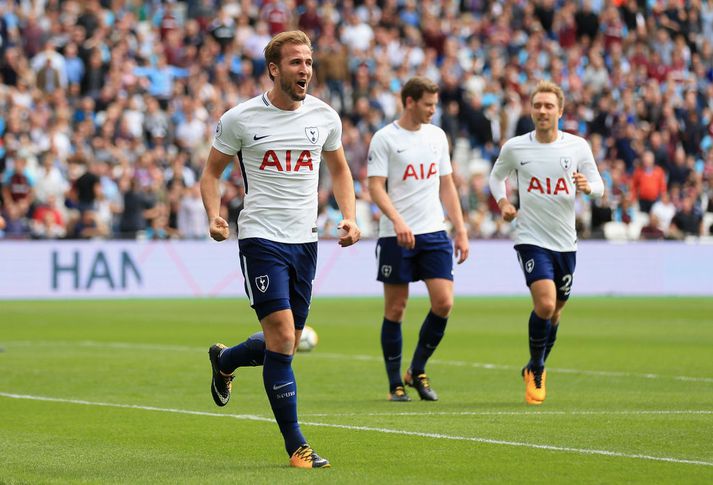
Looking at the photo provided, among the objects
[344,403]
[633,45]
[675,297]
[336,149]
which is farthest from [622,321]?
[633,45]

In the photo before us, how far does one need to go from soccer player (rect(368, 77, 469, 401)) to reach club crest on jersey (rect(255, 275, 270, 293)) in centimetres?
409

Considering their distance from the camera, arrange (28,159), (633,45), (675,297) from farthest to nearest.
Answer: (633,45), (675,297), (28,159)

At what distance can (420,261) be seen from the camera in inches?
513

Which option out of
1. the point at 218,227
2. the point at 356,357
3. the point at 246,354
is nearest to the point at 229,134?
the point at 218,227

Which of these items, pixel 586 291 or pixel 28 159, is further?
pixel 586 291

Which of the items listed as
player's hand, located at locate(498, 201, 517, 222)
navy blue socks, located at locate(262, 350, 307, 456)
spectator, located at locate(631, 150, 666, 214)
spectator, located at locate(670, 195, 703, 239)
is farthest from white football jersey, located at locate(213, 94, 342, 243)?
spectator, located at locate(631, 150, 666, 214)

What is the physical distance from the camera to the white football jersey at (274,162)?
29.6 feet

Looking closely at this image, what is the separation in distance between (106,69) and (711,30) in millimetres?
17613

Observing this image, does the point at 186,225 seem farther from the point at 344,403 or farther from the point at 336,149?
the point at 336,149

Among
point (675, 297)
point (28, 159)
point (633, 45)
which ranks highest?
point (633, 45)

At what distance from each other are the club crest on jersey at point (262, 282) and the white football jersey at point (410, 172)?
427 centimetres

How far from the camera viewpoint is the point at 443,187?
43.9 feet

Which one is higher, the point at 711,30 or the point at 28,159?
the point at 711,30

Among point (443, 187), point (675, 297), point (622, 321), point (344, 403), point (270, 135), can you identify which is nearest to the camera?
point (270, 135)
